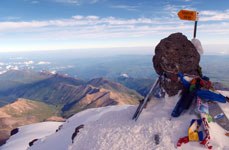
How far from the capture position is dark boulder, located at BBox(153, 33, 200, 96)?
55.8ft

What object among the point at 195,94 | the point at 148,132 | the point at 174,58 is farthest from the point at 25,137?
the point at 195,94

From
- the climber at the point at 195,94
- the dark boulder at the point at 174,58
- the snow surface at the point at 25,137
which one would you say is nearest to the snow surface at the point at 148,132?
the climber at the point at 195,94

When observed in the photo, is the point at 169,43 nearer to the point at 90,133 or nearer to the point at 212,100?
the point at 212,100

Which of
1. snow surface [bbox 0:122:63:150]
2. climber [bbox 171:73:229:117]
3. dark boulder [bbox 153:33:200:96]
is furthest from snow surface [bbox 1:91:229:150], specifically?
snow surface [bbox 0:122:63:150]

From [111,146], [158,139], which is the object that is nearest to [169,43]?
[158,139]

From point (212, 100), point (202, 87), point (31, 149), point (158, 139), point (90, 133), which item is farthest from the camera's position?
point (31, 149)

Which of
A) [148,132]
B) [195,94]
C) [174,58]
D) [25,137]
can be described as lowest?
[25,137]

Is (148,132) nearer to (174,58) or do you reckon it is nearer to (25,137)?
(174,58)

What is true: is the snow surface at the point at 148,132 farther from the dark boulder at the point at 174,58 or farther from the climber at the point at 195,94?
the dark boulder at the point at 174,58

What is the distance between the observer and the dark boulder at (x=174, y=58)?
55.8 feet

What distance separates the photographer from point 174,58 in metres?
17.6

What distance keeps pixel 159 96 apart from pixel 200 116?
5090mm

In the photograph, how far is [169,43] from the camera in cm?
1811

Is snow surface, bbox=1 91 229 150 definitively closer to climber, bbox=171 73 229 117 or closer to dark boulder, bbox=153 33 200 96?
climber, bbox=171 73 229 117
